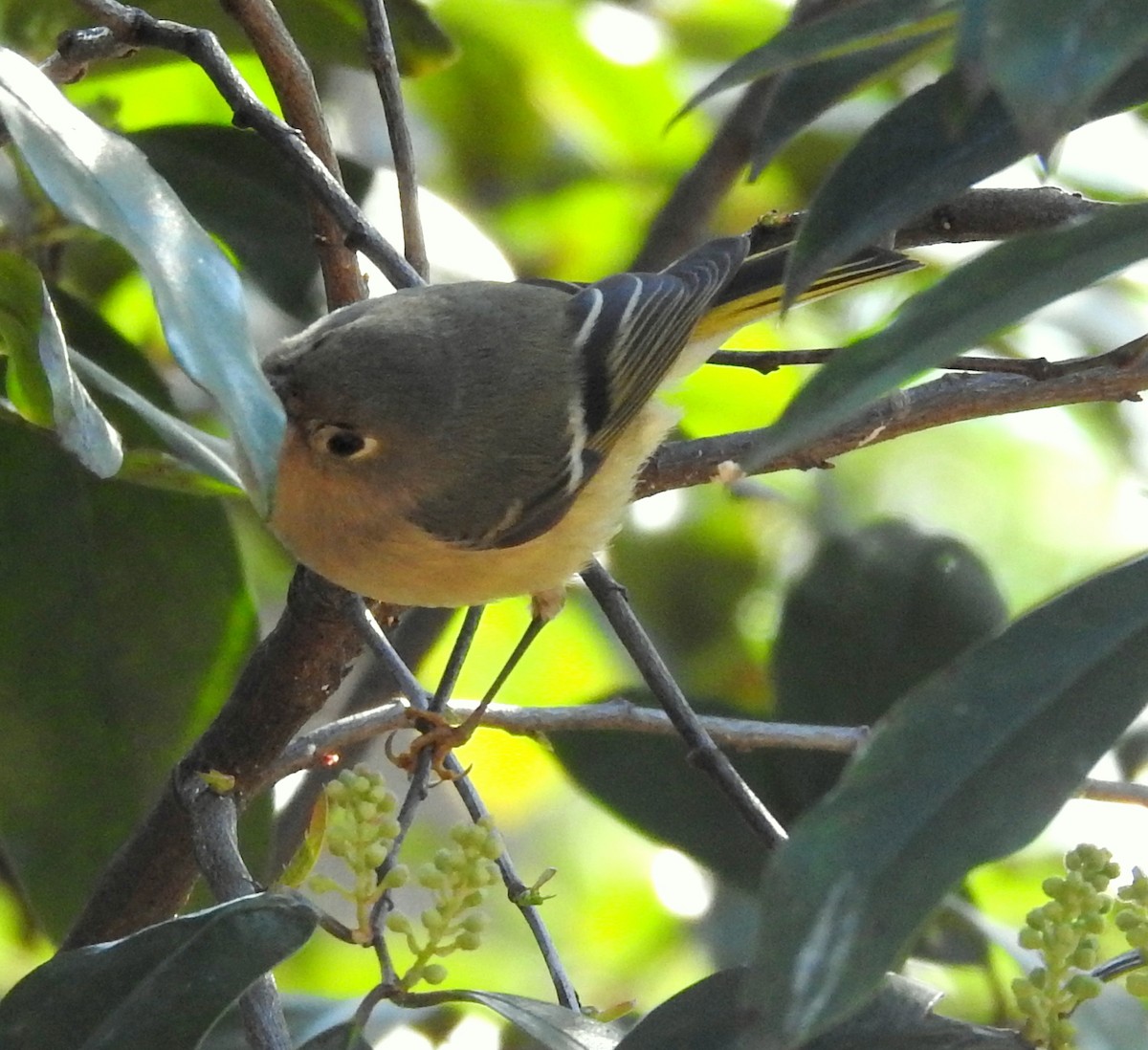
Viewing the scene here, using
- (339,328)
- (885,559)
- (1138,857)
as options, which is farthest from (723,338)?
(1138,857)

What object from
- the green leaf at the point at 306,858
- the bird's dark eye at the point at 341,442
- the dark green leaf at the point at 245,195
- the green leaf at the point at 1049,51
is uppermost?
the dark green leaf at the point at 245,195

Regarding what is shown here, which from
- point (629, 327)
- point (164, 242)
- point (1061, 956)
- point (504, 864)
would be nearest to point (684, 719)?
point (504, 864)

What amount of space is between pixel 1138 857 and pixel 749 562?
2.23 feet

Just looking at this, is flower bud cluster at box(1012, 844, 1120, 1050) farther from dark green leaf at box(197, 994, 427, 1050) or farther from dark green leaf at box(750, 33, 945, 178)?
dark green leaf at box(197, 994, 427, 1050)

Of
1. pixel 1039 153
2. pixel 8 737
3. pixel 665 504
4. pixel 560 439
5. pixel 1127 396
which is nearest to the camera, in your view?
pixel 1039 153

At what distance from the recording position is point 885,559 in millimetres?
1729

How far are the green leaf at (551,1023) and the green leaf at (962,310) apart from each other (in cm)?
47

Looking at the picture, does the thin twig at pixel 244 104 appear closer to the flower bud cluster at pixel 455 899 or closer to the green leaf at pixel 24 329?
the green leaf at pixel 24 329

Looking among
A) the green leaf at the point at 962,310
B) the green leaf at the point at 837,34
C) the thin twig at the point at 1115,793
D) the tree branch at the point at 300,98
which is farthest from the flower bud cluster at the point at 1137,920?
the tree branch at the point at 300,98

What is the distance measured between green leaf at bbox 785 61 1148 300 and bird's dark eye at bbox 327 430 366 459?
2.76 feet

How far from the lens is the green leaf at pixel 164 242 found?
794 millimetres

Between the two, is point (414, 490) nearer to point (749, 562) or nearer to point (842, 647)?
point (842, 647)

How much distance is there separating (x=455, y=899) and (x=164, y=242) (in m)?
0.46

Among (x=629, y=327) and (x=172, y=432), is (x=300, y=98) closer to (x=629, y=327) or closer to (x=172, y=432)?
(x=172, y=432)
